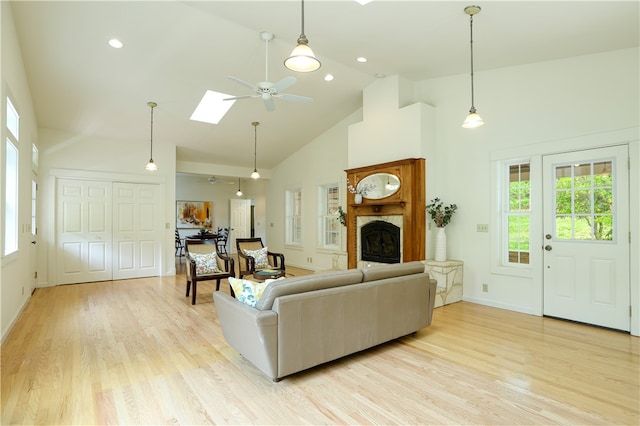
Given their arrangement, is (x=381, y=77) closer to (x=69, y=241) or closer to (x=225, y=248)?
(x=69, y=241)

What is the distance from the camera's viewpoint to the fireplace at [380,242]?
218 inches

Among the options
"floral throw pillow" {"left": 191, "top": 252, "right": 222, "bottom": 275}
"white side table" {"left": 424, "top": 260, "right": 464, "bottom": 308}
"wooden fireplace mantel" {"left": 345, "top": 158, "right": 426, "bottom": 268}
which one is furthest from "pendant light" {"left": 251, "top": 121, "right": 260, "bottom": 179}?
"white side table" {"left": 424, "top": 260, "right": 464, "bottom": 308}

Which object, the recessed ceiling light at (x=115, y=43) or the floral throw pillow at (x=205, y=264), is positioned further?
the floral throw pillow at (x=205, y=264)

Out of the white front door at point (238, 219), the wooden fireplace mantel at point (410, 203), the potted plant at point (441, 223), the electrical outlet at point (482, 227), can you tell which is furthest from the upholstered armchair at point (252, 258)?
the white front door at point (238, 219)

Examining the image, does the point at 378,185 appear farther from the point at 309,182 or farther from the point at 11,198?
the point at 11,198

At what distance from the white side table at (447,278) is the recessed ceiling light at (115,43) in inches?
199

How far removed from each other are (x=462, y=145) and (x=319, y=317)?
389cm

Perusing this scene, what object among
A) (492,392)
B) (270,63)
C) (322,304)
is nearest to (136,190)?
(270,63)

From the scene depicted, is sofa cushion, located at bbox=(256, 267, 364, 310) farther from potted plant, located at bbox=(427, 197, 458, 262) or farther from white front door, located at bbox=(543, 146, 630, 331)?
white front door, located at bbox=(543, 146, 630, 331)

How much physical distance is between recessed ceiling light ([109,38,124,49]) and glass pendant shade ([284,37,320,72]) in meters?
2.75

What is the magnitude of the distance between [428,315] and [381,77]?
3.96 m

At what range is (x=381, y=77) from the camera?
5.70 metres

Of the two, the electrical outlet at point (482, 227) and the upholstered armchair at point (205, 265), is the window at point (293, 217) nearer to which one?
the upholstered armchair at point (205, 265)

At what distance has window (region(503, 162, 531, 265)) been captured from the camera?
15.4ft
